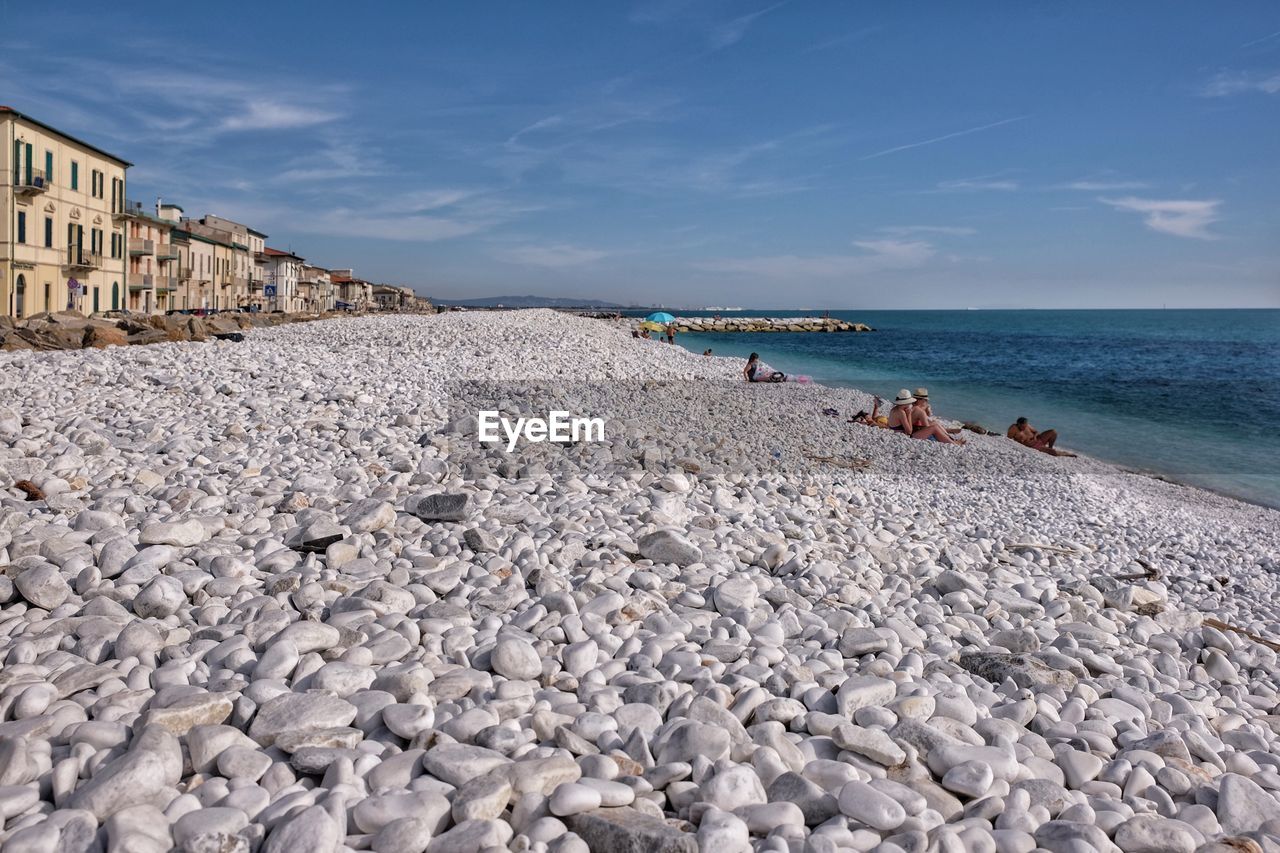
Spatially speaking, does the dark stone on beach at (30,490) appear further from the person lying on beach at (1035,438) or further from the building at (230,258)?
the building at (230,258)

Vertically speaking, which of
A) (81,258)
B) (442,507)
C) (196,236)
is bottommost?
(442,507)

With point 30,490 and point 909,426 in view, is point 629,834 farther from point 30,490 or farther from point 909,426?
point 909,426

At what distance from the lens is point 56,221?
35.7 m

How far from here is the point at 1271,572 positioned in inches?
302

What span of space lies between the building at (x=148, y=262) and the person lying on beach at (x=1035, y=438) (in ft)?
138

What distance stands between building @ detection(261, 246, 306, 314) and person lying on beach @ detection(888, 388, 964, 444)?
65.0 meters

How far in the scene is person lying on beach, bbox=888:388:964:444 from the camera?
1361 cm

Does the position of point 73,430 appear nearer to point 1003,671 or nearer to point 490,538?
point 490,538

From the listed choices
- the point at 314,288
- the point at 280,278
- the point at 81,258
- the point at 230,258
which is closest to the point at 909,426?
the point at 81,258

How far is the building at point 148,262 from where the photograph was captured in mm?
45375

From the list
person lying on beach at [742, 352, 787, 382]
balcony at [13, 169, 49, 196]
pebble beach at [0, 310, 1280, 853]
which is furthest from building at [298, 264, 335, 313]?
pebble beach at [0, 310, 1280, 853]

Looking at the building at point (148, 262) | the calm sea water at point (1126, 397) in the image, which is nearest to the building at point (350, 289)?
the building at point (148, 262)

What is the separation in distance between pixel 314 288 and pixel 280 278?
13.3 m

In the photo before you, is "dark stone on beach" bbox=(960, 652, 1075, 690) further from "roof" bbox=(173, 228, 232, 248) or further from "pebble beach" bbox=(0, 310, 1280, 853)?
"roof" bbox=(173, 228, 232, 248)
